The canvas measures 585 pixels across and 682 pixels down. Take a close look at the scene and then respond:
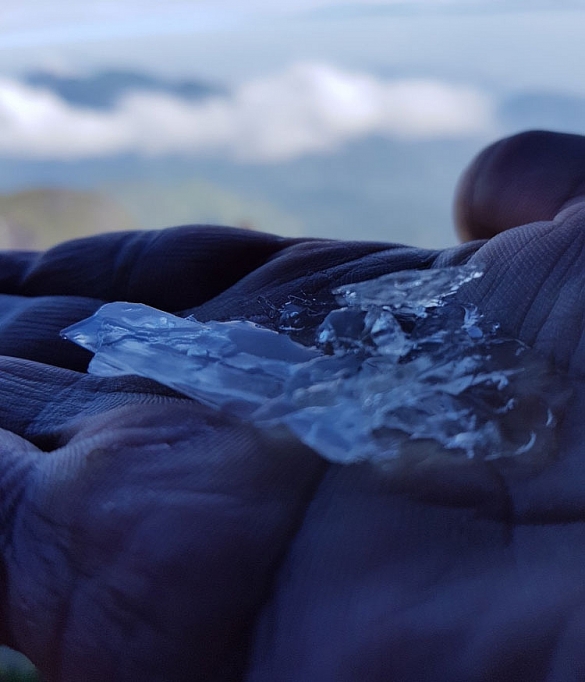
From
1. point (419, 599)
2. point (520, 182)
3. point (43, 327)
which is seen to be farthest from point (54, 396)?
point (520, 182)

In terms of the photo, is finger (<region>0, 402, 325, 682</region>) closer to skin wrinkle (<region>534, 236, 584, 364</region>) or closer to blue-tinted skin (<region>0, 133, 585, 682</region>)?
blue-tinted skin (<region>0, 133, 585, 682</region>)

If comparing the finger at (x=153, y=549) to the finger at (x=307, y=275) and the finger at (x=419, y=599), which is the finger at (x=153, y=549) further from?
the finger at (x=307, y=275)

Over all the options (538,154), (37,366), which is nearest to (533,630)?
(37,366)

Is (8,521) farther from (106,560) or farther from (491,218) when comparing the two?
(491,218)

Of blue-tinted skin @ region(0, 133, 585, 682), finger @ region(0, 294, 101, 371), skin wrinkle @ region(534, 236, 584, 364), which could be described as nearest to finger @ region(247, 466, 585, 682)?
blue-tinted skin @ region(0, 133, 585, 682)

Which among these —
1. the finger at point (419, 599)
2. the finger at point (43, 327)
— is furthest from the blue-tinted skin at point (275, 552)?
the finger at point (43, 327)
